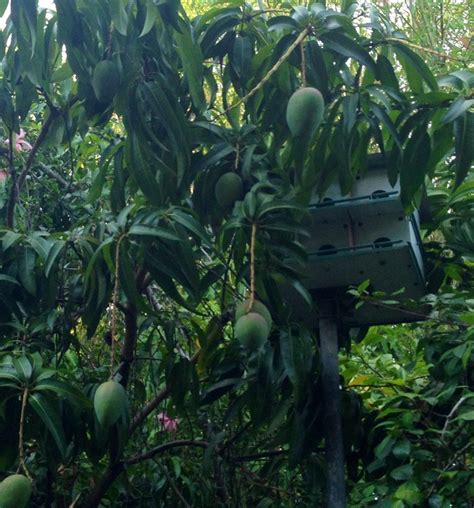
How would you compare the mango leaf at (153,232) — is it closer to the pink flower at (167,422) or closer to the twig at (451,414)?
the twig at (451,414)

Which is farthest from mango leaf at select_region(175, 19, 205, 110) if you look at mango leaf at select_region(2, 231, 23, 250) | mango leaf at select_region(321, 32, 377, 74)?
mango leaf at select_region(2, 231, 23, 250)

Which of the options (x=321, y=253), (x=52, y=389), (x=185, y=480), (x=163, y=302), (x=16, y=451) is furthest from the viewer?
(x=163, y=302)

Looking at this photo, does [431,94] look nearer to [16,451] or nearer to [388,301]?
[388,301]

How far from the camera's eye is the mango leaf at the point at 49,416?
1591 mm

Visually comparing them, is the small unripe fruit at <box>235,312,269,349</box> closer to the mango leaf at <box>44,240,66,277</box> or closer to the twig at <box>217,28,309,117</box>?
the twig at <box>217,28,309,117</box>

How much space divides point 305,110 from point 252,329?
0.38 meters

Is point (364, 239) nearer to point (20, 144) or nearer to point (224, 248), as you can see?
point (224, 248)

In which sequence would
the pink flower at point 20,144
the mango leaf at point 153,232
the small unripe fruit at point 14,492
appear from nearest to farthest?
1. the small unripe fruit at point 14,492
2. the mango leaf at point 153,232
3. the pink flower at point 20,144

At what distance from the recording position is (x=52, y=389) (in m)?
1.62

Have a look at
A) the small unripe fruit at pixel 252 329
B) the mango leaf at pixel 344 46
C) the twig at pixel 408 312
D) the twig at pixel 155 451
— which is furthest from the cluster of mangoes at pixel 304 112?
the twig at pixel 155 451

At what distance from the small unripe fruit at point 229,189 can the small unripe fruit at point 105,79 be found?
0.93 feet

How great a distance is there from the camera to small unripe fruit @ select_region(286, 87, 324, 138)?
1.54 m

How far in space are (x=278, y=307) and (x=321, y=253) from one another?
0.14 m

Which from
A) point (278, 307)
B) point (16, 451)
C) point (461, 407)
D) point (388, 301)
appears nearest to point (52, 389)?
point (16, 451)
